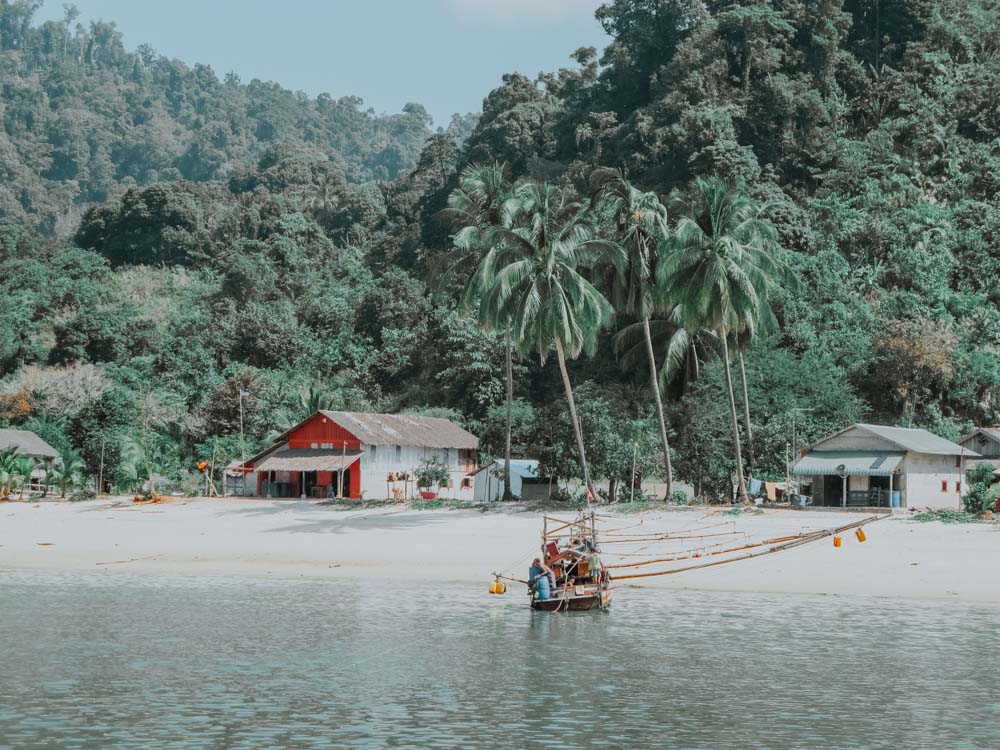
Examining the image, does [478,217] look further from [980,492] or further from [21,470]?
[21,470]

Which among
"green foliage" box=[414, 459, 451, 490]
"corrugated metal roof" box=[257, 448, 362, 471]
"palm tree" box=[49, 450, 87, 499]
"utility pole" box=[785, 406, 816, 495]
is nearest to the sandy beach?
"corrugated metal roof" box=[257, 448, 362, 471]

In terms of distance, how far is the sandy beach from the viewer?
3269 cm

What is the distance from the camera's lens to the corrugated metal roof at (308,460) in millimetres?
54750

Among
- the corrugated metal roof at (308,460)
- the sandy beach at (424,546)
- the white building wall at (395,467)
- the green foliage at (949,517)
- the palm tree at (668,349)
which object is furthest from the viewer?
the palm tree at (668,349)

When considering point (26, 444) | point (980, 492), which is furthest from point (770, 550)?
point (26, 444)

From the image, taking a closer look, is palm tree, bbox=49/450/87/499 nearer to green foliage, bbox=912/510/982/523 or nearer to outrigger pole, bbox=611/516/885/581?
outrigger pole, bbox=611/516/885/581

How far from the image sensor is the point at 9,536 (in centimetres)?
4466

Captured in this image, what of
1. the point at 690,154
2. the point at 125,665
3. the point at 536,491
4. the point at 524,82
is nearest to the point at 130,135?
the point at 524,82

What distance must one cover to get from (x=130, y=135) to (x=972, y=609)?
174 m

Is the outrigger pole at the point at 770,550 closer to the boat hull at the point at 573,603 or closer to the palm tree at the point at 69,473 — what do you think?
the boat hull at the point at 573,603

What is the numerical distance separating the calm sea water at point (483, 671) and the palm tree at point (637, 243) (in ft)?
68.7

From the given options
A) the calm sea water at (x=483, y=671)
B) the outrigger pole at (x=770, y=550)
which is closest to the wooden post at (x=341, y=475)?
the calm sea water at (x=483, y=671)

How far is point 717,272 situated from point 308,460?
808 inches

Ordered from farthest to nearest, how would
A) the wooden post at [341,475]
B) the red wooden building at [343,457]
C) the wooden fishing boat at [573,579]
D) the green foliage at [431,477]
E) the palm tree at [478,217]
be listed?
1. the green foliage at [431,477]
2. the red wooden building at [343,457]
3. the wooden post at [341,475]
4. the palm tree at [478,217]
5. the wooden fishing boat at [573,579]
